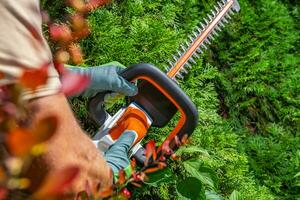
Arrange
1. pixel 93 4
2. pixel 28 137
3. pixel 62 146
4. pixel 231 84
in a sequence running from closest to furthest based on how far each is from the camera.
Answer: pixel 28 137
pixel 62 146
pixel 93 4
pixel 231 84

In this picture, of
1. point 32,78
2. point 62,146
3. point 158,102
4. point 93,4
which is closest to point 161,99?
point 158,102

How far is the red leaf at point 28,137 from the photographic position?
2.02ft

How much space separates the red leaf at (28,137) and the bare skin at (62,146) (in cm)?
34

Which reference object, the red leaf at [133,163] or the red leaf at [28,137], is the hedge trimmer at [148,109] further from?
the red leaf at [28,137]

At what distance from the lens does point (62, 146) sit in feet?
3.42

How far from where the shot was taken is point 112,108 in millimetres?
2438

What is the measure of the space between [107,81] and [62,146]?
1037 millimetres

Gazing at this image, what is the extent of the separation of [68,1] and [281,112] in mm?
1424

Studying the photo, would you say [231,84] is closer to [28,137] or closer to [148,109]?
[148,109]

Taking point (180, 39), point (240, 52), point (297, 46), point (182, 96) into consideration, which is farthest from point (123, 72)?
point (297, 46)

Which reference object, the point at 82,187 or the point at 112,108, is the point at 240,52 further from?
the point at 82,187

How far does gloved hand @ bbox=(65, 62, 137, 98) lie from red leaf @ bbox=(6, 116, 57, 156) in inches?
54.8

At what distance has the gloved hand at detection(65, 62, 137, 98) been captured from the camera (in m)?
2.06

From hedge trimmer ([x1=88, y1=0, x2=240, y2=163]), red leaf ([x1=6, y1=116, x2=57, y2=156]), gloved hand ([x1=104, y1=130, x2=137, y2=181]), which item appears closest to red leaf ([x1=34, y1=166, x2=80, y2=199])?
red leaf ([x1=6, y1=116, x2=57, y2=156])
